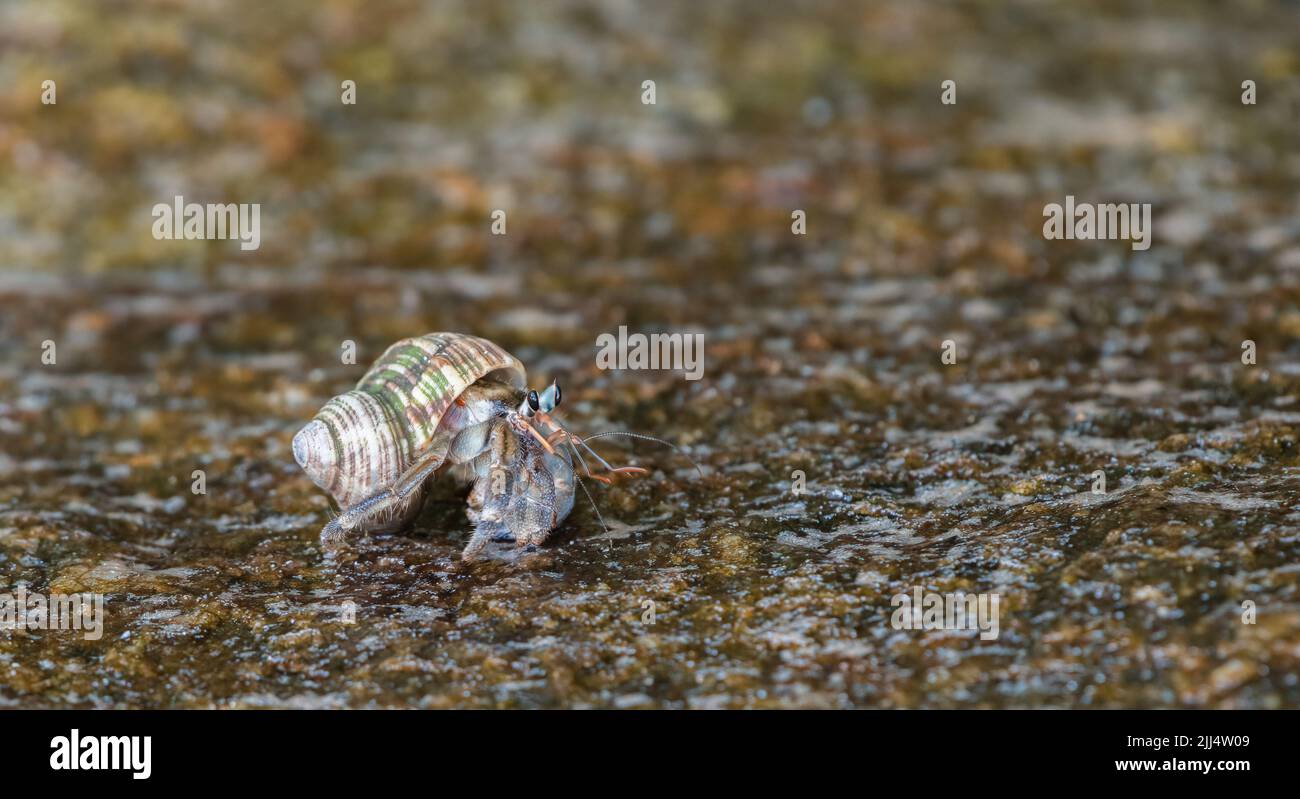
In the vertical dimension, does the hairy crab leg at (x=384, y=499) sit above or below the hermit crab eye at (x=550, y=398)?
below

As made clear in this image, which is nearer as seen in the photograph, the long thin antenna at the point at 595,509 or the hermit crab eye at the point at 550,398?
the hermit crab eye at the point at 550,398

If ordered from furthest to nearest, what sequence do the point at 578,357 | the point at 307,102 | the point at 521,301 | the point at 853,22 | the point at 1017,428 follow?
1. the point at 853,22
2. the point at 307,102
3. the point at 521,301
4. the point at 578,357
5. the point at 1017,428

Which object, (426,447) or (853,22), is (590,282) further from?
(853,22)

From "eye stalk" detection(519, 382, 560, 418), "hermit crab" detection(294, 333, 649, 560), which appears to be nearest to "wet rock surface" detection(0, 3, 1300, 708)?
"hermit crab" detection(294, 333, 649, 560)

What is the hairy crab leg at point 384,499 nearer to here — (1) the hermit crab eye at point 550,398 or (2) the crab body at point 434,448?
(2) the crab body at point 434,448

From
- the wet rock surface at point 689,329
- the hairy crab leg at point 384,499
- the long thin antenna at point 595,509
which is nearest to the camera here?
the wet rock surface at point 689,329

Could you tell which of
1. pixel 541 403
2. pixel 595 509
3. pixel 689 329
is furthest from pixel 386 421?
pixel 689 329

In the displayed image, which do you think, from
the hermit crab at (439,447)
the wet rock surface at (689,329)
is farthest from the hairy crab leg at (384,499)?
the wet rock surface at (689,329)

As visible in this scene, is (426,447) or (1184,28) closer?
(426,447)
